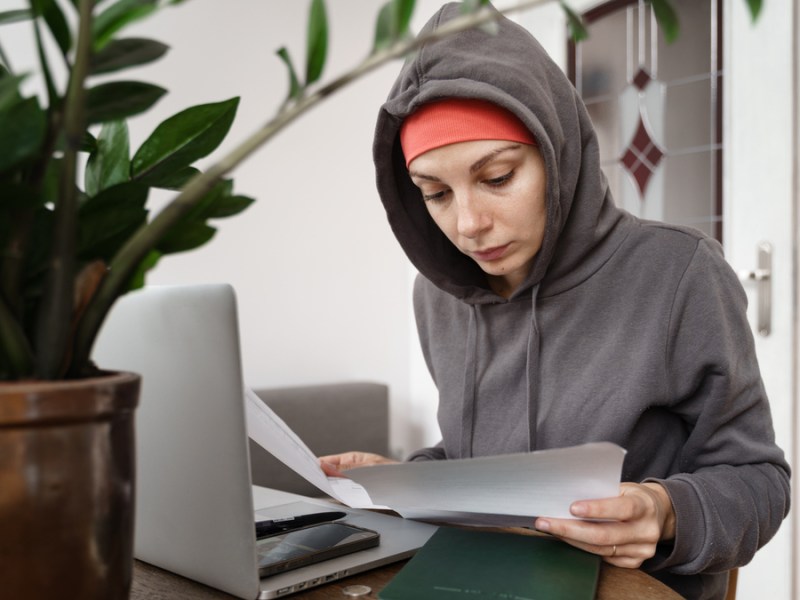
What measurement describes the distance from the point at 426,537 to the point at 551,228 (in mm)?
458

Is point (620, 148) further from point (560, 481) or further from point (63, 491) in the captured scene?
point (63, 491)

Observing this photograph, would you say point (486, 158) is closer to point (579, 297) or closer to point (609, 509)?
point (579, 297)

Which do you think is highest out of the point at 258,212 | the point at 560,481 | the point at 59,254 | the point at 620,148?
the point at 620,148

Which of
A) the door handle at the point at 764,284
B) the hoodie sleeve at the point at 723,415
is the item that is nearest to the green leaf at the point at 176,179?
the hoodie sleeve at the point at 723,415

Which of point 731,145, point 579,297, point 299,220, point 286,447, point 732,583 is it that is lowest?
point 732,583

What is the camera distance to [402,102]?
1.06 meters

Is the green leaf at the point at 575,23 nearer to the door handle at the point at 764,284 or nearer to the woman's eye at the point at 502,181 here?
the woman's eye at the point at 502,181

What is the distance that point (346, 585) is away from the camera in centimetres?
68

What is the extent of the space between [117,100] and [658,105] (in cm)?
198

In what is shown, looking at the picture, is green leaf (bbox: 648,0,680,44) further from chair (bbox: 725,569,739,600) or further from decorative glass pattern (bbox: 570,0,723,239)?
decorative glass pattern (bbox: 570,0,723,239)

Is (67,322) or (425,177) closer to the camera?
(67,322)

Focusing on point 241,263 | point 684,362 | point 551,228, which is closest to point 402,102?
point 551,228

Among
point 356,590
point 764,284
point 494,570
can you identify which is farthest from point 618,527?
point 764,284

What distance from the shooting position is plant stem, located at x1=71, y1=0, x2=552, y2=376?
389 millimetres
